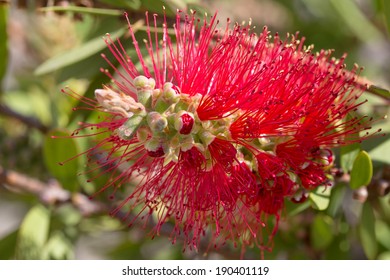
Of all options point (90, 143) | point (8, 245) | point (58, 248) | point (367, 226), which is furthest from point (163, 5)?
point (8, 245)

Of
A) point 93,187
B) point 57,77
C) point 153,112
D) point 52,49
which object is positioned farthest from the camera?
point 52,49

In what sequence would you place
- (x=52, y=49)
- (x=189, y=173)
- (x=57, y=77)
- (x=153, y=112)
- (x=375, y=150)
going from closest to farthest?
(x=153, y=112) → (x=189, y=173) → (x=375, y=150) → (x=57, y=77) → (x=52, y=49)

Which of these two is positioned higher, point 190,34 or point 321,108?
point 190,34

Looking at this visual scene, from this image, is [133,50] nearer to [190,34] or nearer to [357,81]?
[190,34]

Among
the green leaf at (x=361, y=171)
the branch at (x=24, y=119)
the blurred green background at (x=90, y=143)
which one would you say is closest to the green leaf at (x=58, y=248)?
the blurred green background at (x=90, y=143)

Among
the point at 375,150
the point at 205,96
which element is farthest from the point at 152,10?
the point at 375,150

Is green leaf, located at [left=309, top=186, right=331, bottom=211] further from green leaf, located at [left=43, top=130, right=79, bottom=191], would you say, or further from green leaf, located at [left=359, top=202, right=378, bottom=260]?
green leaf, located at [left=43, top=130, right=79, bottom=191]

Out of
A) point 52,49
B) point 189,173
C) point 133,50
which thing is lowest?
point 189,173
